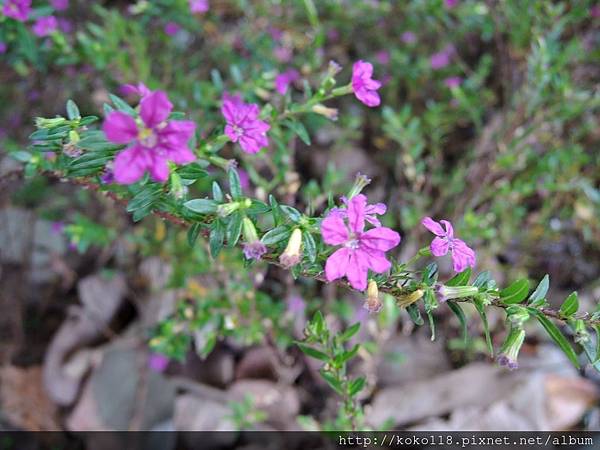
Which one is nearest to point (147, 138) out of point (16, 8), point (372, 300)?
point (372, 300)

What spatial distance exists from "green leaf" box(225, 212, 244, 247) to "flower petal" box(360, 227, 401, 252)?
0.67 feet

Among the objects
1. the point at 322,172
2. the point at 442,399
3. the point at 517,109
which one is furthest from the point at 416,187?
the point at 442,399

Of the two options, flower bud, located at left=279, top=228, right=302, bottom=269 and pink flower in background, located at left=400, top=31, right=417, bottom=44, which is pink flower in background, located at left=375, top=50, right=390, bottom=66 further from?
flower bud, located at left=279, top=228, right=302, bottom=269

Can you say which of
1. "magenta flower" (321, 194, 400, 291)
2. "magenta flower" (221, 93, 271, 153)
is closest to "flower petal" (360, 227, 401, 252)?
"magenta flower" (321, 194, 400, 291)

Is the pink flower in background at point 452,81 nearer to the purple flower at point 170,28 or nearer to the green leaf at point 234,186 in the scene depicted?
the purple flower at point 170,28

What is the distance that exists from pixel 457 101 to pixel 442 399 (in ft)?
4.30

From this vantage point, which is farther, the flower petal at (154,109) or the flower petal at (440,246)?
the flower petal at (440,246)

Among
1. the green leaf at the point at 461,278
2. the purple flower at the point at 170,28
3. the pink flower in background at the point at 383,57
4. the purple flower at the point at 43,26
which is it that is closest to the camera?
the green leaf at the point at 461,278

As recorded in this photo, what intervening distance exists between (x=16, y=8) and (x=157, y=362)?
1338 millimetres

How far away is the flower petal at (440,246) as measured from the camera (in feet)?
2.90

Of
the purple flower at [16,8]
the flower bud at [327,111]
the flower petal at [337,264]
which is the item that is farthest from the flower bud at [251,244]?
the purple flower at [16,8]

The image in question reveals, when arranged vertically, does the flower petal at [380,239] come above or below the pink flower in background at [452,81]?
above

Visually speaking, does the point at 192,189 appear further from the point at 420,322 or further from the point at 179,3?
the point at 420,322

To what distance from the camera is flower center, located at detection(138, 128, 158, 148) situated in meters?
0.74
